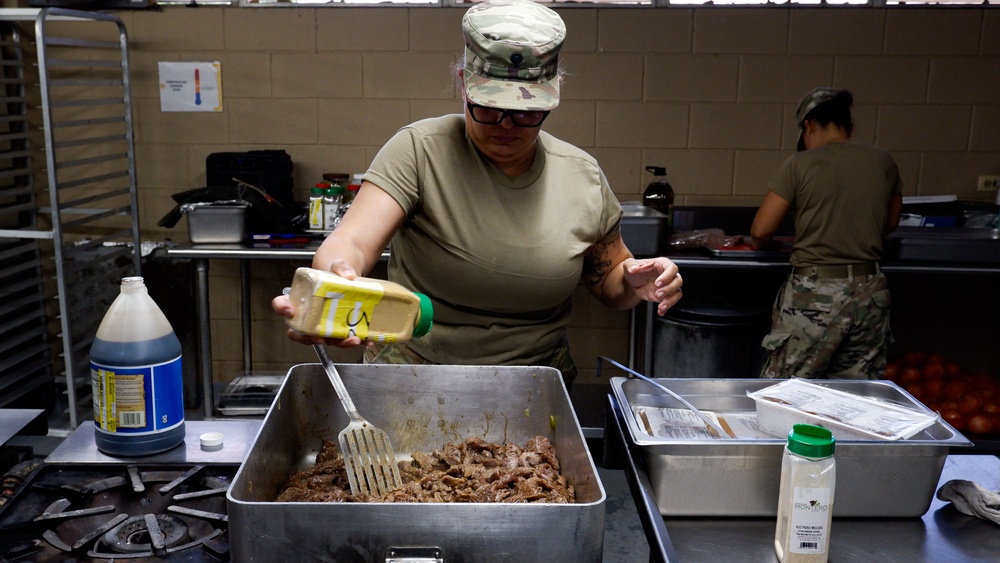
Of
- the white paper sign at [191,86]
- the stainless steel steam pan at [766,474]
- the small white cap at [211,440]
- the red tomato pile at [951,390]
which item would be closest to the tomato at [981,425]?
the red tomato pile at [951,390]

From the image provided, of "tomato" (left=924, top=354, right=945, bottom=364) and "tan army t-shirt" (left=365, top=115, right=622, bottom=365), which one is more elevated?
"tan army t-shirt" (left=365, top=115, right=622, bottom=365)

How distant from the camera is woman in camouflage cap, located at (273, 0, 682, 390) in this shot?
150 cm

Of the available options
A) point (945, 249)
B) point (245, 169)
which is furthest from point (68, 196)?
point (945, 249)

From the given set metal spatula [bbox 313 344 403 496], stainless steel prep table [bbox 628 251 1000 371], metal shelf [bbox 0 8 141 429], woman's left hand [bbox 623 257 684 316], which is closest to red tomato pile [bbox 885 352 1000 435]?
stainless steel prep table [bbox 628 251 1000 371]

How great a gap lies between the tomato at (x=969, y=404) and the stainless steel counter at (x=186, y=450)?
3.10 m

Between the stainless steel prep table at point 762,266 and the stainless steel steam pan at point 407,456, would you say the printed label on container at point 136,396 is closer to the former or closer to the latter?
the stainless steel steam pan at point 407,456

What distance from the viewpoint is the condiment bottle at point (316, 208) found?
3.69 metres

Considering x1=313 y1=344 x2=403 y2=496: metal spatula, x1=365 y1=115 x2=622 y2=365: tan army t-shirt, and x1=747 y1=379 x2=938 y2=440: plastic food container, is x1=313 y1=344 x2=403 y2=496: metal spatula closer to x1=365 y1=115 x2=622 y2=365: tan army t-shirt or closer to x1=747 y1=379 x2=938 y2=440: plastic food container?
x1=365 y1=115 x2=622 y2=365: tan army t-shirt

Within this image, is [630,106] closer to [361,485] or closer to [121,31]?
[121,31]

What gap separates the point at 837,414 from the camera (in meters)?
1.29

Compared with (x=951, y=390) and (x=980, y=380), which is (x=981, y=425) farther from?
(x=980, y=380)

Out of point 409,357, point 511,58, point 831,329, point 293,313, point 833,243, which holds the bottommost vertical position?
point 831,329

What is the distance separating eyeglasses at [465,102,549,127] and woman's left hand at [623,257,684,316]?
1.17ft

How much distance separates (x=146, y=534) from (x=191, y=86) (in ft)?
10.8
